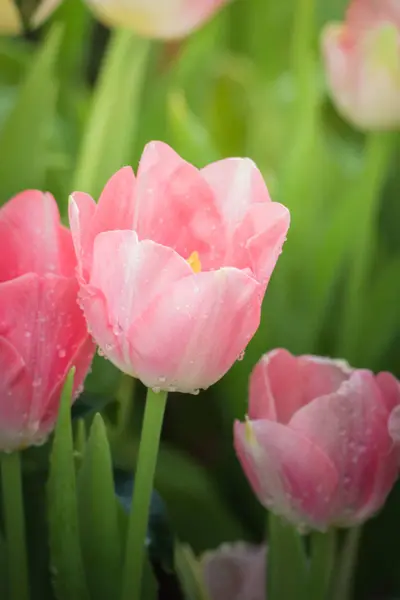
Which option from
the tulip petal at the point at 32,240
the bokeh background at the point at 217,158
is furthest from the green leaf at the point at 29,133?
the tulip petal at the point at 32,240

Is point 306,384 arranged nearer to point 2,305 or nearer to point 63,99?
point 2,305

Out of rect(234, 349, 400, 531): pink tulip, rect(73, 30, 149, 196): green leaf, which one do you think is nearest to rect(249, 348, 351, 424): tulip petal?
rect(234, 349, 400, 531): pink tulip

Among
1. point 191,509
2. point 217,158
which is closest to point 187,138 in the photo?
point 217,158

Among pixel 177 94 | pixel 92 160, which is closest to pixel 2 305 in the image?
pixel 92 160

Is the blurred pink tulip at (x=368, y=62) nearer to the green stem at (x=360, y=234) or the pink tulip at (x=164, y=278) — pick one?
the green stem at (x=360, y=234)

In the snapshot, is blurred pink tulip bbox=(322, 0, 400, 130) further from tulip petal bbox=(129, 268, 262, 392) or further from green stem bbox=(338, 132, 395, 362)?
tulip petal bbox=(129, 268, 262, 392)
